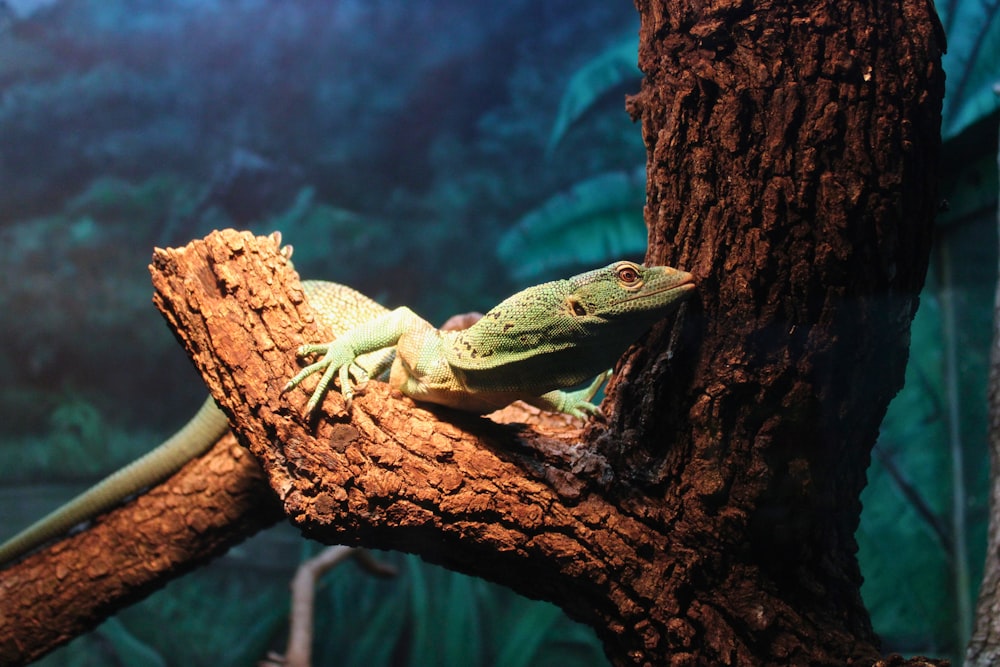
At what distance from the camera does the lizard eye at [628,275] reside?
283 cm

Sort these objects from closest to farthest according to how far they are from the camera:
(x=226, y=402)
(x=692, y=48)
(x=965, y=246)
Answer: (x=692, y=48) < (x=226, y=402) < (x=965, y=246)

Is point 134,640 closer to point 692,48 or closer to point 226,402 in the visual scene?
point 226,402

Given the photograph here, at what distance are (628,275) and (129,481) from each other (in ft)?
12.7

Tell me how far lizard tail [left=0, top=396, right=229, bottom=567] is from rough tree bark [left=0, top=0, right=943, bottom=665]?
1.62 metres

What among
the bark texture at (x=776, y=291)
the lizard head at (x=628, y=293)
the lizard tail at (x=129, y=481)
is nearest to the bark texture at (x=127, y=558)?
the lizard tail at (x=129, y=481)

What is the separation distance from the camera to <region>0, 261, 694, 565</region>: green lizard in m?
2.85

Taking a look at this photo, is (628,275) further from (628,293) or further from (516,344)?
(516,344)

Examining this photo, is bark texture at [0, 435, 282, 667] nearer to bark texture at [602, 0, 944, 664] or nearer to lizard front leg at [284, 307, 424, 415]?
lizard front leg at [284, 307, 424, 415]

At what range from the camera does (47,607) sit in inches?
179

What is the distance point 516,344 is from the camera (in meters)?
3.19

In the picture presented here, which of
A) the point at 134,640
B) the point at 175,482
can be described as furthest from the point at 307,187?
the point at 134,640

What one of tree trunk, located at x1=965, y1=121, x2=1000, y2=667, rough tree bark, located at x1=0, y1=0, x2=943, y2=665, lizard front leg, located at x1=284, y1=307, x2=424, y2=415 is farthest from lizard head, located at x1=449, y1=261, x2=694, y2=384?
tree trunk, located at x1=965, y1=121, x2=1000, y2=667

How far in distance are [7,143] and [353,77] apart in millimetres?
3570

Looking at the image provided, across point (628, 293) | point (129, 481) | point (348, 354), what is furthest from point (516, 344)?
point (129, 481)
